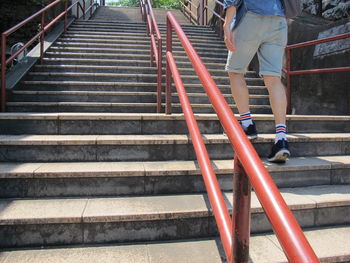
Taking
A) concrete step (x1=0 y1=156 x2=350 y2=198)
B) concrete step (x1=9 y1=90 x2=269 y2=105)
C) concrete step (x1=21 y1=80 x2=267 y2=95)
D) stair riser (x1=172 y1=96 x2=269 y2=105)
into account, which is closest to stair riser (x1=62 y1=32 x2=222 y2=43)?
concrete step (x1=21 y1=80 x2=267 y2=95)

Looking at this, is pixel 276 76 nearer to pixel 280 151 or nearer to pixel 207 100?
pixel 280 151

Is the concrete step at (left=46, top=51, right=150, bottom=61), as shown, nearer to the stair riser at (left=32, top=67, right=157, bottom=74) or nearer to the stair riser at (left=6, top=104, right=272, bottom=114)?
the stair riser at (left=32, top=67, right=157, bottom=74)

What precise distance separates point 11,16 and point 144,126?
711cm

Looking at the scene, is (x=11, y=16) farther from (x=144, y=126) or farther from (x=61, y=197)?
(x=61, y=197)

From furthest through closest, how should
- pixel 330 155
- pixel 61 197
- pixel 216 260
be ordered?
pixel 330 155 → pixel 61 197 → pixel 216 260

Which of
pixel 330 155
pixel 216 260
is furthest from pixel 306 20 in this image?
pixel 216 260

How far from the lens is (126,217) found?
6.01 ft

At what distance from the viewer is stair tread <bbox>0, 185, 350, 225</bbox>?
5.90 ft

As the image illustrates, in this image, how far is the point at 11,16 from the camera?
7.80 meters

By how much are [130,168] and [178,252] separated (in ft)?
2.44

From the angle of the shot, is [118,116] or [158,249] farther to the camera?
[118,116]

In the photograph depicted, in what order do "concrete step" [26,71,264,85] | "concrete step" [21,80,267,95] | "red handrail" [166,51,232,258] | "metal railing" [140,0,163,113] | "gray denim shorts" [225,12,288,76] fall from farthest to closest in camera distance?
"concrete step" [26,71,264,85], "concrete step" [21,80,267,95], "metal railing" [140,0,163,113], "gray denim shorts" [225,12,288,76], "red handrail" [166,51,232,258]

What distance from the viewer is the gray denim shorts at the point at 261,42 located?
222cm

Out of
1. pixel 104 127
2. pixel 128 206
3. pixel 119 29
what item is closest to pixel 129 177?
pixel 128 206
